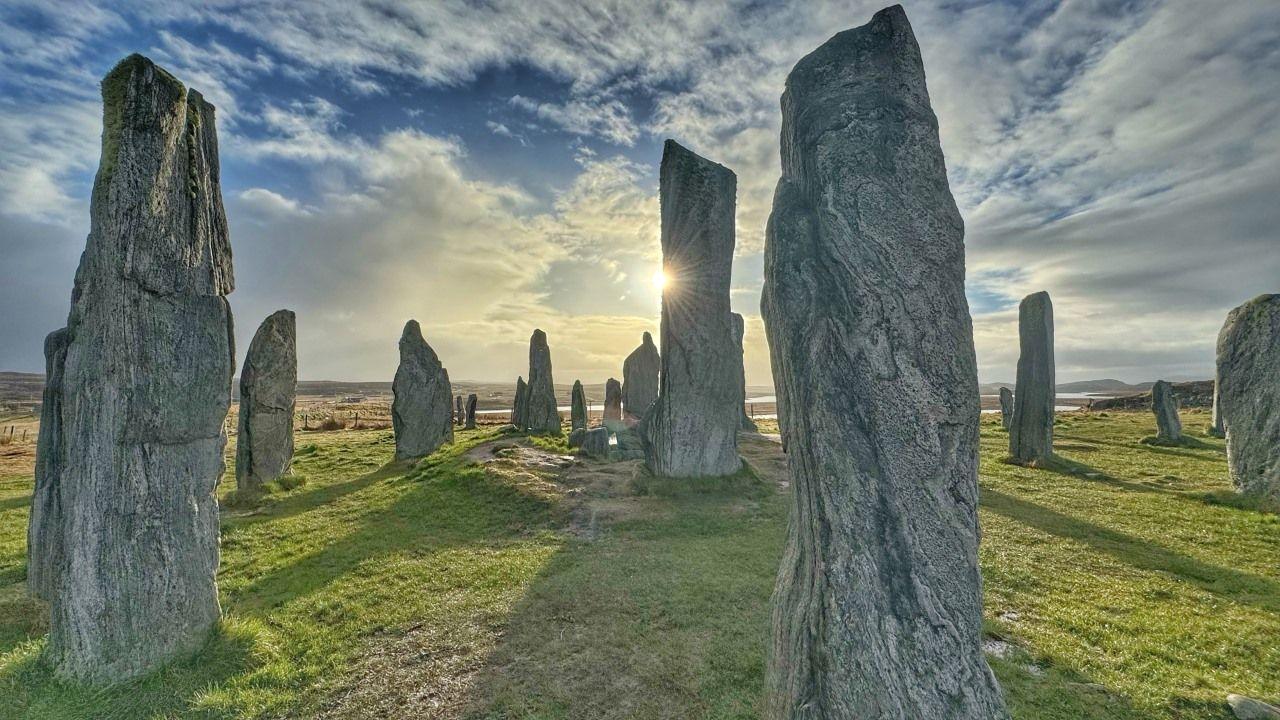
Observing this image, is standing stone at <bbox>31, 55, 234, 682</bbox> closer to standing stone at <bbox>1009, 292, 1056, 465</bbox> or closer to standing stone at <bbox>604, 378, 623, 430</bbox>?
standing stone at <bbox>1009, 292, 1056, 465</bbox>

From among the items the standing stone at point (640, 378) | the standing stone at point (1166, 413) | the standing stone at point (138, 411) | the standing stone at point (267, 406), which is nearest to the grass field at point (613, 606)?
the standing stone at point (138, 411)

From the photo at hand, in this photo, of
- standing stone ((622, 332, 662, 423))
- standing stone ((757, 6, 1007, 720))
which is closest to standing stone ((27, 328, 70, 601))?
standing stone ((757, 6, 1007, 720))

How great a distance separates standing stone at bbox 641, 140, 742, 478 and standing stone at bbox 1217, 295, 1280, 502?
32.2 feet

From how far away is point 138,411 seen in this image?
191 inches

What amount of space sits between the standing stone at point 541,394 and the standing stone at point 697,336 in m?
10.3

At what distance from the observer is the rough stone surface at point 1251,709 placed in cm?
386

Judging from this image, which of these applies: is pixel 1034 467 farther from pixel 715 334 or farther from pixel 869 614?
pixel 869 614

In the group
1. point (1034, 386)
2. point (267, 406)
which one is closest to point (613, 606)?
point (267, 406)

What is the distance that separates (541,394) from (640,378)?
5.08m

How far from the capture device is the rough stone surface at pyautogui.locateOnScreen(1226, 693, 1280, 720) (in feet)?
12.6

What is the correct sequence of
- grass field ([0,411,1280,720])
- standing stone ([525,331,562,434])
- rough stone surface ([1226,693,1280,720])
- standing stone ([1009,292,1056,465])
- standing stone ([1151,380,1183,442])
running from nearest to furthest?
rough stone surface ([1226,693,1280,720]) < grass field ([0,411,1280,720]) < standing stone ([1009,292,1056,465]) < standing stone ([1151,380,1183,442]) < standing stone ([525,331,562,434])

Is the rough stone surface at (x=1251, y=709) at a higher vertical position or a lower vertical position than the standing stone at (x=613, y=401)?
lower

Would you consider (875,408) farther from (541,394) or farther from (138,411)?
(541,394)

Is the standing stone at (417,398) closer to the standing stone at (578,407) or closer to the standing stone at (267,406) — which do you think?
the standing stone at (267,406)
